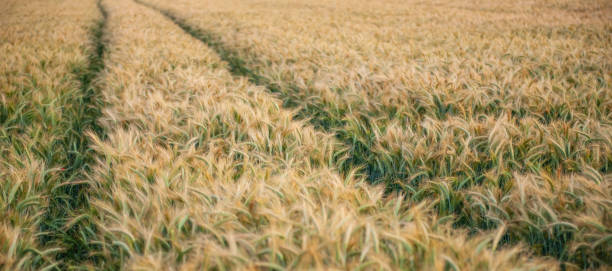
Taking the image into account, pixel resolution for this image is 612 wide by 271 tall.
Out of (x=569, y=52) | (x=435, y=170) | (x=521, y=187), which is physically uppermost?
(x=569, y=52)

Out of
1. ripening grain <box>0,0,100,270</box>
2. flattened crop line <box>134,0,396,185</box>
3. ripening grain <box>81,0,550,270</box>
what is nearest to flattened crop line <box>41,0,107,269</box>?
ripening grain <box>0,0,100,270</box>

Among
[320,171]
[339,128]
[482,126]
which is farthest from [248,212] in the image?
[482,126]

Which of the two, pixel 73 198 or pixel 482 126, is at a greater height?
pixel 482 126

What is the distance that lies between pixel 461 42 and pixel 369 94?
3.75 meters

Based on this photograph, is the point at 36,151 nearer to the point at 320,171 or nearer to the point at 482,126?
the point at 320,171

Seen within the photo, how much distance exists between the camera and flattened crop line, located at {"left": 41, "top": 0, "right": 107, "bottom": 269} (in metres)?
1.56

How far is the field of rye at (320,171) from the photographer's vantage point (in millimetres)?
1093

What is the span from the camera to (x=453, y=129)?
2.20m

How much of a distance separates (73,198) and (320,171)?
64.9 inches

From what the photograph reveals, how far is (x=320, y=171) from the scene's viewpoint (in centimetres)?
180

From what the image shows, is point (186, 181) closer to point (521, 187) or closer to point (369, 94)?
point (521, 187)

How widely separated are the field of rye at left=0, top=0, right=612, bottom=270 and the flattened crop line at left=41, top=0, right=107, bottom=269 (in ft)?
0.06

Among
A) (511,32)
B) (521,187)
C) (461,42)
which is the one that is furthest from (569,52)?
(521,187)

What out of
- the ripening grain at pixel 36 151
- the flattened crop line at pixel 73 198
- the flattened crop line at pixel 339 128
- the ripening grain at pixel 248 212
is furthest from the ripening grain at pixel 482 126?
the ripening grain at pixel 36 151
